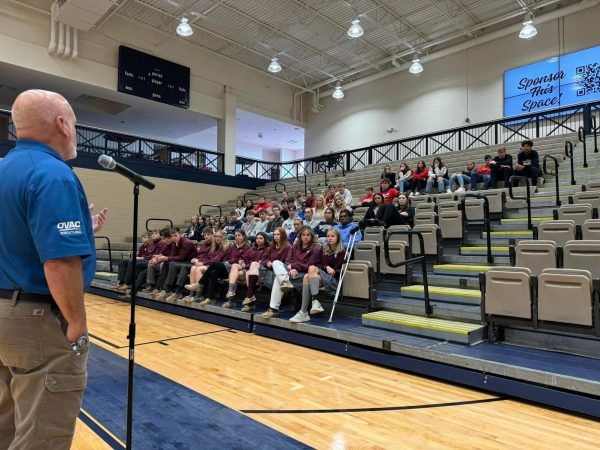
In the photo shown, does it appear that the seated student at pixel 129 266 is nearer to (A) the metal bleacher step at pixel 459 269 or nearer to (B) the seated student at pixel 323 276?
(B) the seated student at pixel 323 276

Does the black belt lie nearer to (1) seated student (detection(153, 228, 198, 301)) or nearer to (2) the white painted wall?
(1) seated student (detection(153, 228, 198, 301))

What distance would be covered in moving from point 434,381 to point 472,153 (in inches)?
334

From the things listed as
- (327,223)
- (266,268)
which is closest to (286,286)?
(266,268)

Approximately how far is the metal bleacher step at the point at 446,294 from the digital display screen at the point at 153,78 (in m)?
10.5

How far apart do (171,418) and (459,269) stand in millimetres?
3631

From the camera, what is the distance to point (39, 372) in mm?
1141

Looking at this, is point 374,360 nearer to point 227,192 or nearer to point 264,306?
point 264,306

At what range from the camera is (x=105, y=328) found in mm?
5008

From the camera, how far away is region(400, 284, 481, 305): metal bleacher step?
4.13 meters

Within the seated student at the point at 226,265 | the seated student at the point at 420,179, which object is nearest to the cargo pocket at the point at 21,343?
the seated student at the point at 226,265

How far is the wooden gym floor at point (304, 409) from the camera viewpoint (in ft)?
7.22

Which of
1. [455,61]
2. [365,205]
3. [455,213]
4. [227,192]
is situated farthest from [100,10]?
[455,61]

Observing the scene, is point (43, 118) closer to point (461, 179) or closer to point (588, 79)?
point (461, 179)

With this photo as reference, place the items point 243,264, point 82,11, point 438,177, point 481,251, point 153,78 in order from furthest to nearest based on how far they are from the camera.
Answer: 1. point 153,78
2. point 82,11
3. point 438,177
4. point 243,264
5. point 481,251
